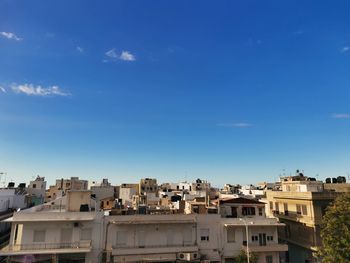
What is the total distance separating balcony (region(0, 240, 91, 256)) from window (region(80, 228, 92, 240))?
0.47m

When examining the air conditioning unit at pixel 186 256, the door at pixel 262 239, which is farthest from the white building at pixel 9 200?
the door at pixel 262 239

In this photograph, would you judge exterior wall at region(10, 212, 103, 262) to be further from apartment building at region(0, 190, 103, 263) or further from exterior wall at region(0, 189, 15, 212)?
exterior wall at region(0, 189, 15, 212)

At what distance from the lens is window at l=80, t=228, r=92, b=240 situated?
34.6 meters

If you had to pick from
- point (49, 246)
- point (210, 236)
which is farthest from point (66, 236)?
point (210, 236)

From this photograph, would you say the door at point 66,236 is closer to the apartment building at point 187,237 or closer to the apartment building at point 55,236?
the apartment building at point 55,236

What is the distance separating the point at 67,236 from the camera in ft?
113

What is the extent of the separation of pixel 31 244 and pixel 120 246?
999 cm

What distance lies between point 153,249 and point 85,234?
8289 millimetres

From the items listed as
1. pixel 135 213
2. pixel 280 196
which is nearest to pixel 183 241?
pixel 135 213

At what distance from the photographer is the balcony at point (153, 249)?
34312mm

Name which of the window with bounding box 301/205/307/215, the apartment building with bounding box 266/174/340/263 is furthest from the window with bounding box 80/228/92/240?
the window with bounding box 301/205/307/215

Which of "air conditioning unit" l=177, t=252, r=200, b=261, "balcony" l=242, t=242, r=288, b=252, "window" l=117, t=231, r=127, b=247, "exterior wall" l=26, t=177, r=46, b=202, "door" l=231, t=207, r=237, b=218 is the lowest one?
"air conditioning unit" l=177, t=252, r=200, b=261

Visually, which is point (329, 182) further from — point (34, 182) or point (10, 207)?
point (34, 182)

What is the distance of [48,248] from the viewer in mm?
33219
